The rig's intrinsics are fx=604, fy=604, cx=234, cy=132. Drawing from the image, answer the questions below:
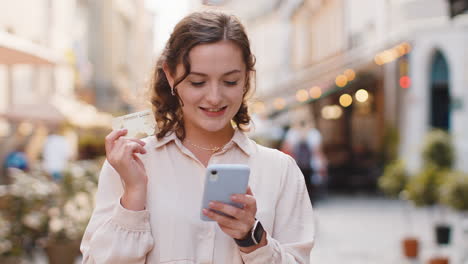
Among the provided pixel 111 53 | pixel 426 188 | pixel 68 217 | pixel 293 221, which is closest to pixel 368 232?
pixel 426 188

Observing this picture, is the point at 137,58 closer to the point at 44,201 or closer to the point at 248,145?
the point at 44,201

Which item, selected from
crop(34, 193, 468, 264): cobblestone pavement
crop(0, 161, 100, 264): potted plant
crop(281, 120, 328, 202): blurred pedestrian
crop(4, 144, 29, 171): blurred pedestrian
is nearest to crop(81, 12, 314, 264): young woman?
crop(0, 161, 100, 264): potted plant

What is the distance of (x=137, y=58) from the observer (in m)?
38.1

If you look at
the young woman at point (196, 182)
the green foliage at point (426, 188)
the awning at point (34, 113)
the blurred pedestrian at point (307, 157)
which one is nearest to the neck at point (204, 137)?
the young woman at point (196, 182)

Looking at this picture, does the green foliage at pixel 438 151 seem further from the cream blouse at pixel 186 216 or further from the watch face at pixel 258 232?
the watch face at pixel 258 232

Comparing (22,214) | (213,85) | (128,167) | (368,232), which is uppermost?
(213,85)

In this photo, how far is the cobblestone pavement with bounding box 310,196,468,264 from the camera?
736 cm

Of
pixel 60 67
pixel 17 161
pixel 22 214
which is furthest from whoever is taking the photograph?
pixel 60 67

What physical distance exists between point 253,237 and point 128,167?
397 mm

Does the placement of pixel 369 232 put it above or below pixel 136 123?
below

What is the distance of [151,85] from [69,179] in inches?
183

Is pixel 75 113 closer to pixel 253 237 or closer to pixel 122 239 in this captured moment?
pixel 122 239

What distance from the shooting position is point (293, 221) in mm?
1848

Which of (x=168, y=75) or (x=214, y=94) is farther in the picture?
(x=168, y=75)
